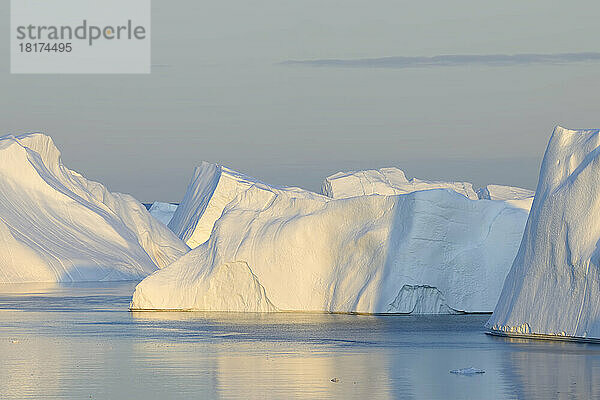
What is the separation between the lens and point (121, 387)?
26125 millimetres

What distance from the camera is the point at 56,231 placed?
4353 inches

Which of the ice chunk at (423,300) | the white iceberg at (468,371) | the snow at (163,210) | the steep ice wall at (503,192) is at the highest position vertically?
the steep ice wall at (503,192)

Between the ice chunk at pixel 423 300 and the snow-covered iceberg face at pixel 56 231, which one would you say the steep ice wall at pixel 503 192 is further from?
the ice chunk at pixel 423 300

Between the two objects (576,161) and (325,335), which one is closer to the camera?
(576,161)

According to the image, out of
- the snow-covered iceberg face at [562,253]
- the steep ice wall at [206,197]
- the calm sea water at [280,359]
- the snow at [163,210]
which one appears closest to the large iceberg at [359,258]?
the calm sea water at [280,359]

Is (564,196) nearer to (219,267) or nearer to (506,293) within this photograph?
(506,293)

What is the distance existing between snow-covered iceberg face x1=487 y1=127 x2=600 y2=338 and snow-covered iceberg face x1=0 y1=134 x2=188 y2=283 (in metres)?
69.2

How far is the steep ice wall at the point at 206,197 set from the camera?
11806 centimetres

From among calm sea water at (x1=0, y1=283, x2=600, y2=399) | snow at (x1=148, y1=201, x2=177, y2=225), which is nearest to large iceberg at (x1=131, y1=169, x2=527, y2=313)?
calm sea water at (x1=0, y1=283, x2=600, y2=399)

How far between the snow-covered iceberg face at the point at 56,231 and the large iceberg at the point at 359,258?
5252 centimetres

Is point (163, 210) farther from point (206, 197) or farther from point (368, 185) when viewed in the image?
point (368, 185)

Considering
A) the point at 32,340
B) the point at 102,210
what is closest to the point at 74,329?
the point at 32,340

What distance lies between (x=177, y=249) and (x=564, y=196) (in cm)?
9056

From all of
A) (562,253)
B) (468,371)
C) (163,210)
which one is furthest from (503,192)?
(468,371)
